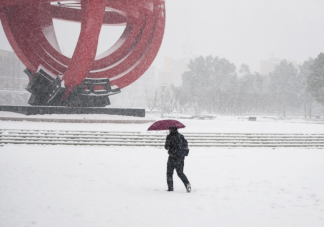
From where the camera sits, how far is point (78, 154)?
9.28 meters

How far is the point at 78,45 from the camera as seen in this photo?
14.8m

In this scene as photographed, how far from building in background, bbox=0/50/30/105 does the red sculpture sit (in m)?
38.8

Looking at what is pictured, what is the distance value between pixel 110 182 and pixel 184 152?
176cm

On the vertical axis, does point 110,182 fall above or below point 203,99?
below

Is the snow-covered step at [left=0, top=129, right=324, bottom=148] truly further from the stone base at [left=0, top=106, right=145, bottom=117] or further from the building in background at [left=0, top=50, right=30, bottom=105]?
the building in background at [left=0, top=50, right=30, bottom=105]

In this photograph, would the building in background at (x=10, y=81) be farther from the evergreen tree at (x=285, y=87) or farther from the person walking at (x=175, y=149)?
the person walking at (x=175, y=149)

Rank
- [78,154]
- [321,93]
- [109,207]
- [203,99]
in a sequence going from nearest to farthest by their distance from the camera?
[109,207] < [78,154] < [321,93] < [203,99]

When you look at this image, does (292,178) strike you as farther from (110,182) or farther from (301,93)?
(301,93)

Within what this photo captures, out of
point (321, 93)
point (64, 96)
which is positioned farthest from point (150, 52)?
point (321, 93)

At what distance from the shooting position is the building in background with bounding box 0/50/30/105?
175ft

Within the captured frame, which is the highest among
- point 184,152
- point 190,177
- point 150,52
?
point 150,52

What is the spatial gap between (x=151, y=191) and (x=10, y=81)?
198ft

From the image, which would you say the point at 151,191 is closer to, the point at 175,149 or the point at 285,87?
the point at 175,149

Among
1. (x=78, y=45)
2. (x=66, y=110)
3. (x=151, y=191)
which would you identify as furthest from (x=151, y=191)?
(x=66, y=110)
